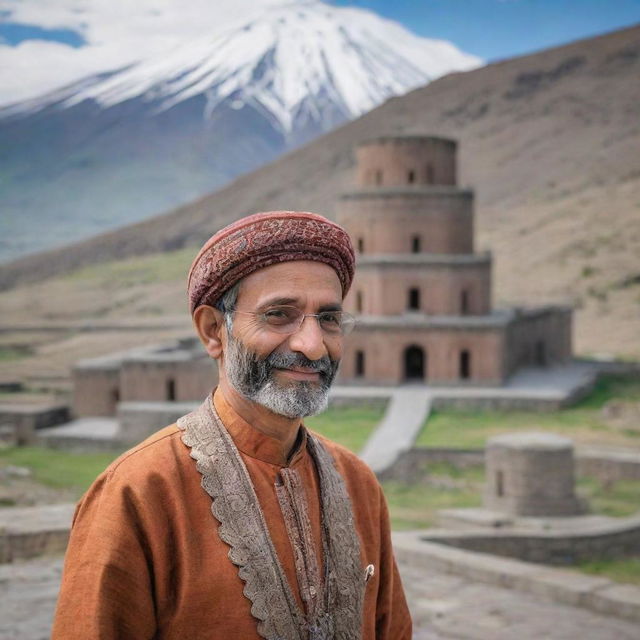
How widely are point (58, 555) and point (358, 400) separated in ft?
42.7

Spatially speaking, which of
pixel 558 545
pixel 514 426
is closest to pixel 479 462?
pixel 514 426

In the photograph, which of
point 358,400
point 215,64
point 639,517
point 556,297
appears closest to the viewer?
point 639,517

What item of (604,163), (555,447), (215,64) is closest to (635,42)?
(604,163)

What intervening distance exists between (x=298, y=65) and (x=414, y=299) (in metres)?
64.4

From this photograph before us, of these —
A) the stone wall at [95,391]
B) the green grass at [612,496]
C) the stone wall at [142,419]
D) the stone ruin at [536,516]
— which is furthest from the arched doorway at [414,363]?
the stone ruin at [536,516]

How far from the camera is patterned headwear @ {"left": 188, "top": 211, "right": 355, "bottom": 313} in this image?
2.62m

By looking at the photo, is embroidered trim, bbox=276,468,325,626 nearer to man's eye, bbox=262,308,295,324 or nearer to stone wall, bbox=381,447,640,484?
man's eye, bbox=262,308,295,324

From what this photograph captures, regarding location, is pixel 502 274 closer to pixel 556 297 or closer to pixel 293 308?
pixel 556 297

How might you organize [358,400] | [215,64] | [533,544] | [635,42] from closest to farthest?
[533,544]
[358,400]
[635,42]
[215,64]

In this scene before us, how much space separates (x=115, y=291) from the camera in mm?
55812

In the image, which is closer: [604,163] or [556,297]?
[556,297]

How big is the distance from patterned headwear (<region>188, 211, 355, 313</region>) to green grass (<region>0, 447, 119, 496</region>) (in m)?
13.4

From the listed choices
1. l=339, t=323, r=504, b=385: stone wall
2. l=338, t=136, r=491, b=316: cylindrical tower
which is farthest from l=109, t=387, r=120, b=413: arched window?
l=338, t=136, r=491, b=316: cylindrical tower

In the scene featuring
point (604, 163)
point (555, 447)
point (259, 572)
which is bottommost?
point (555, 447)
